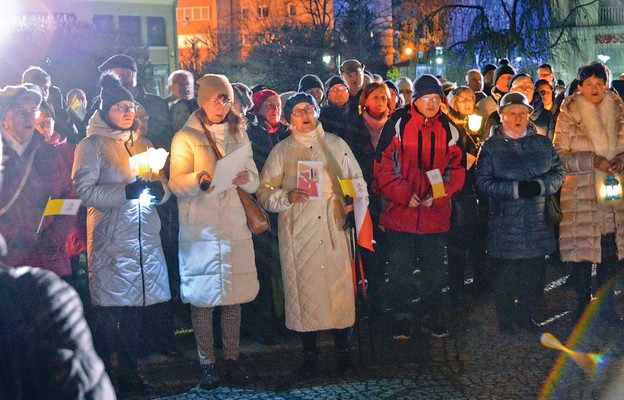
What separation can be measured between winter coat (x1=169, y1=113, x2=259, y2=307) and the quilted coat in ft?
10.1

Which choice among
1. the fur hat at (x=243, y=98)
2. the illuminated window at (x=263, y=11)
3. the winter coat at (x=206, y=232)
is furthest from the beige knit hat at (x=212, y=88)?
the illuminated window at (x=263, y=11)

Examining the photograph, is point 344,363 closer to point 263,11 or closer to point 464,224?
point 464,224

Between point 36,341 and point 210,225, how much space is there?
4.05 m

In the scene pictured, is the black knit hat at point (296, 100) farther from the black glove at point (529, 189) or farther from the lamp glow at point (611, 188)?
the lamp glow at point (611, 188)

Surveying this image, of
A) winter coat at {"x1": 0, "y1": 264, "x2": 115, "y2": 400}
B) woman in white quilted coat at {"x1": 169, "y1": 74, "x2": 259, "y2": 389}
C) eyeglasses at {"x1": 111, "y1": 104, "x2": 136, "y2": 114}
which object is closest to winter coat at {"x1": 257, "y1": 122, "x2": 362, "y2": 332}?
woman in white quilted coat at {"x1": 169, "y1": 74, "x2": 259, "y2": 389}

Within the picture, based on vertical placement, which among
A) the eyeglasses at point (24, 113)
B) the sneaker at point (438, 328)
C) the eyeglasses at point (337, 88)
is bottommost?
the sneaker at point (438, 328)

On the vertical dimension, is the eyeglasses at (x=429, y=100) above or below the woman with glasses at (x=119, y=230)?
above

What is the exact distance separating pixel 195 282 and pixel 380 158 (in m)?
2.03

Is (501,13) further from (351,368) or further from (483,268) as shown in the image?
(351,368)

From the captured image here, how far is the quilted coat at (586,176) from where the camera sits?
7762mm

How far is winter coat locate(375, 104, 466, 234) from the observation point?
24.2ft

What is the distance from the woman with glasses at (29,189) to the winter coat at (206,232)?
0.84 metres

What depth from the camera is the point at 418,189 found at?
292 inches

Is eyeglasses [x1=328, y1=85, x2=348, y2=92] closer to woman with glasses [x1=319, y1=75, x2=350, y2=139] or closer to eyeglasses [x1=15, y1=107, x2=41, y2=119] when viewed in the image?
woman with glasses [x1=319, y1=75, x2=350, y2=139]
